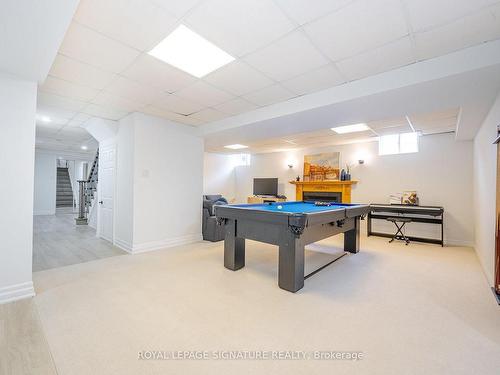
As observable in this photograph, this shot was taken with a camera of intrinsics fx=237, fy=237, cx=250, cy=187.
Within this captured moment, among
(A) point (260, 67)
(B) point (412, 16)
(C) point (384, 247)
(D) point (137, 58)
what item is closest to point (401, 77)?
(B) point (412, 16)

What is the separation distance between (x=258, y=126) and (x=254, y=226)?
2019 millimetres

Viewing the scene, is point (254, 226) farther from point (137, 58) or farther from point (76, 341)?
point (137, 58)

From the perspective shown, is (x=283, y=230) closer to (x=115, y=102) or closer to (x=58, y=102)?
(x=115, y=102)

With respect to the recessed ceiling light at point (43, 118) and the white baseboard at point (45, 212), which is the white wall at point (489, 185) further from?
the white baseboard at point (45, 212)

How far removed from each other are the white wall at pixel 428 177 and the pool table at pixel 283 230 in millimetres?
2763

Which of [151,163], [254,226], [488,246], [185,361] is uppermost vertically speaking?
[151,163]

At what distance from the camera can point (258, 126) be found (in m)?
4.37

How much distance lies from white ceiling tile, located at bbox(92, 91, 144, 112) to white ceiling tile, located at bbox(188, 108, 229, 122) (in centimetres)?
97

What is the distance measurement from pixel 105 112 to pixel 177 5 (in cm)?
327

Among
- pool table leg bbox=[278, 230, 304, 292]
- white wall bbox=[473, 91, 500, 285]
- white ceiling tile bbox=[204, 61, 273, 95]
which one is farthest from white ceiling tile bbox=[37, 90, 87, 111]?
white wall bbox=[473, 91, 500, 285]

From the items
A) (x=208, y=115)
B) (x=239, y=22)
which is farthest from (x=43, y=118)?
(x=239, y=22)

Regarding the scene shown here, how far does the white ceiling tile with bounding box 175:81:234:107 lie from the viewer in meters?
3.26

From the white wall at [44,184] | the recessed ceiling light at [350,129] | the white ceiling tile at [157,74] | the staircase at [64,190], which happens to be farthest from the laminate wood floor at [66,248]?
the staircase at [64,190]

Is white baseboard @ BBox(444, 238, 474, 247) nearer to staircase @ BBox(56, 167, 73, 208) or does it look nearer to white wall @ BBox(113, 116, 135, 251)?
white wall @ BBox(113, 116, 135, 251)
